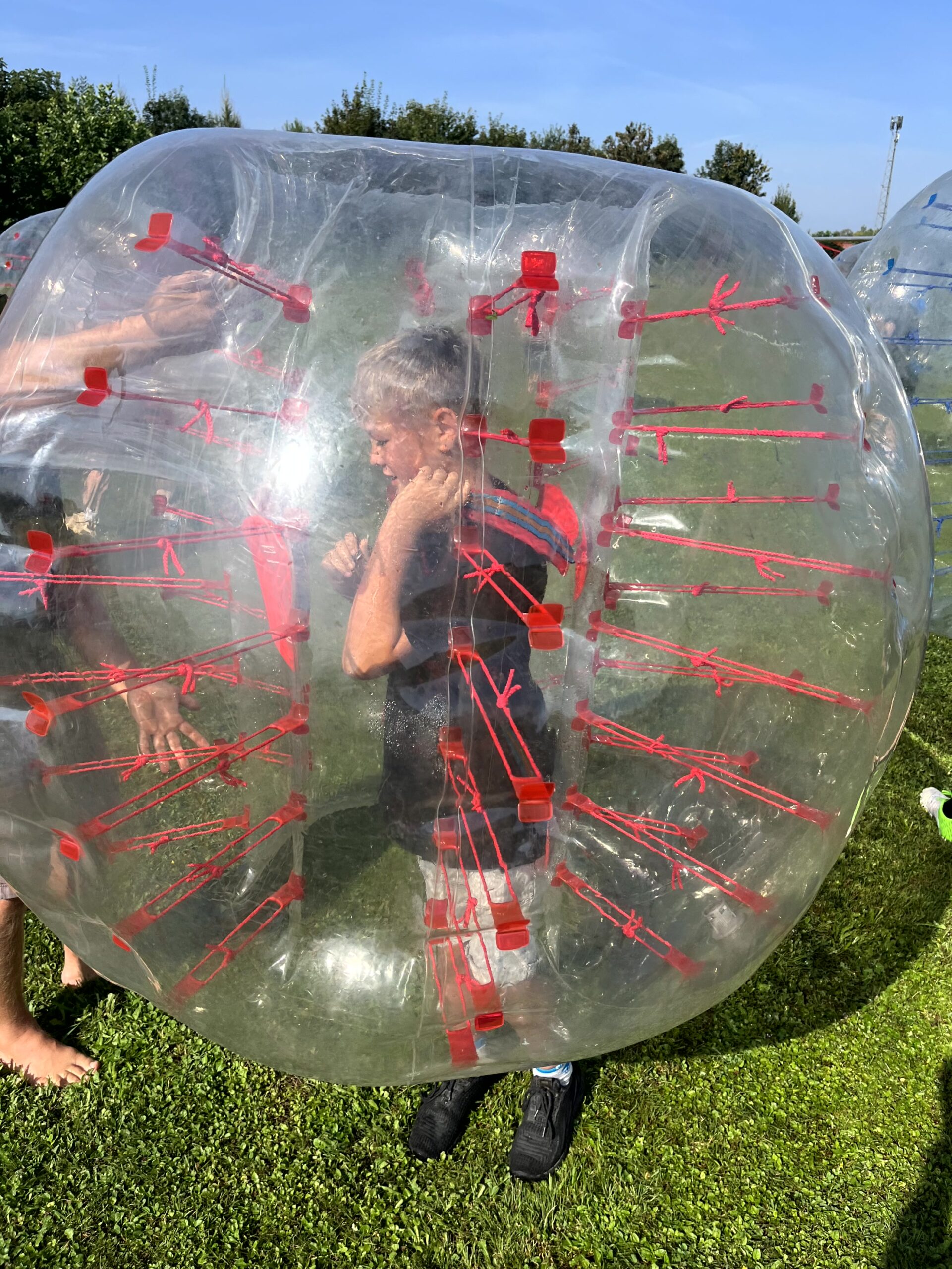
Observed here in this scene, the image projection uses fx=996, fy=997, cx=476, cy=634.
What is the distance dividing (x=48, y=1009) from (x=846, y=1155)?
243 centimetres

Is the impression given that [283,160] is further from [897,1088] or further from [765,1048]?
[897,1088]

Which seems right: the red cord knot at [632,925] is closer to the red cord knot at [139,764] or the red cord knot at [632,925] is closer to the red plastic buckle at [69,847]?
the red cord knot at [139,764]

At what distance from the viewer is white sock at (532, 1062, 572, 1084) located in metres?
2.78

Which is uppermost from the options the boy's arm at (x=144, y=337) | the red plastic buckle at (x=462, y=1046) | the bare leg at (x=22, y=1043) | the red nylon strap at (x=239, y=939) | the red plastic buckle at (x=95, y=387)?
the boy's arm at (x=144, y=337)

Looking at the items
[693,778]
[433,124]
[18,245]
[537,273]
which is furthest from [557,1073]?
[433,124]

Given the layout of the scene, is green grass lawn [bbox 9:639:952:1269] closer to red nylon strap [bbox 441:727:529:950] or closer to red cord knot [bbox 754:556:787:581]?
red nylon strap [bbox 441:727:529:950]

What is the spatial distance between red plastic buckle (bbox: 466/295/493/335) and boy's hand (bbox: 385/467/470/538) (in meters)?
0.28

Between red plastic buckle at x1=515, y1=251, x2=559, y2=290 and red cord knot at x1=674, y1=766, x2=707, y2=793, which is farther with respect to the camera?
red cord knot at x1=674, y1=766, x2=707, y2=793

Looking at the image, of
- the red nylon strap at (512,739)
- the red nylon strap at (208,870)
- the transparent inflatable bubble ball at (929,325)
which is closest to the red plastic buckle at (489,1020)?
the red nylon strap at (512,739)

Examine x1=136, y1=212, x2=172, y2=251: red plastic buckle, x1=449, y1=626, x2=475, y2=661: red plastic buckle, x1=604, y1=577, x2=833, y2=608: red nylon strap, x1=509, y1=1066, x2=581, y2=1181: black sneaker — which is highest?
x1=136, y1=212, x2=172, y2=251: red plastic buckle

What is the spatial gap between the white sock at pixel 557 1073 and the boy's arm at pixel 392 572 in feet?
5.07

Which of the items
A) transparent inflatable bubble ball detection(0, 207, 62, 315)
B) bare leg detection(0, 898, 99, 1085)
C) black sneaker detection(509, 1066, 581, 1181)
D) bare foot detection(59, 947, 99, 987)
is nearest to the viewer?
black sneaker detection(509, 1066, 581, 1181)

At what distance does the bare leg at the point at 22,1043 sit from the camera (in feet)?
9.43

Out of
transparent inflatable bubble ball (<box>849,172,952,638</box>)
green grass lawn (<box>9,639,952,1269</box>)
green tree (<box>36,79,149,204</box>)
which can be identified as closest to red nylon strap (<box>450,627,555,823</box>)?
green grass lawn (<box>9,639,952,1269</box>)
